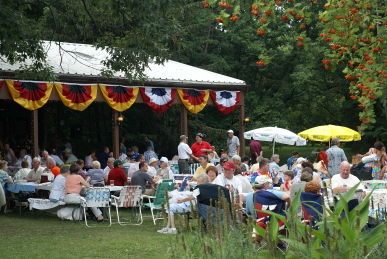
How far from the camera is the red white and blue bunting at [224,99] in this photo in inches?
821

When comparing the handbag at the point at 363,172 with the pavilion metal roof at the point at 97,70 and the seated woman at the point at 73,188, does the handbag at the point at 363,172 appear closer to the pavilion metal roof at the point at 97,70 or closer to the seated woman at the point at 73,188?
the seated woman at the point at 73,188

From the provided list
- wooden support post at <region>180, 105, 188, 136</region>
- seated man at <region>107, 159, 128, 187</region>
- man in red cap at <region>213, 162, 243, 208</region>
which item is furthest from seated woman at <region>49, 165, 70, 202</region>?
wooden support post at <region>180, 105, 188, 136</region>

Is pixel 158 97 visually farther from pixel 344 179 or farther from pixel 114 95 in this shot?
pixel 344 179

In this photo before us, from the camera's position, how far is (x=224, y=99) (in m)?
21.0

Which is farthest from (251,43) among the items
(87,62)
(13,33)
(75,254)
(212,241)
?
(212,241)

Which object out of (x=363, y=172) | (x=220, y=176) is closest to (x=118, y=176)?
(x=220, y=176)

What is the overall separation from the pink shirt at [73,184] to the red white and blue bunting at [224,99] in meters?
9.70

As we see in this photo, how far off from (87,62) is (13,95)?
3515 mm

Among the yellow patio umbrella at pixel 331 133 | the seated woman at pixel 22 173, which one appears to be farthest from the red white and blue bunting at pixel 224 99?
the seated woman at pixel 22 173

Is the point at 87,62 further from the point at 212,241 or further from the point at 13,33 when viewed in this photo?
the point at 212,241

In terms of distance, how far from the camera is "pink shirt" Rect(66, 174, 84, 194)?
38.3 ft

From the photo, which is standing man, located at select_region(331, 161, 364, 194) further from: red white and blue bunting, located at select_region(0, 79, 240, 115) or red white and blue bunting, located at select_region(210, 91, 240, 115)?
red white and blue bunting, located at select_region(210, 91, 240, 115)

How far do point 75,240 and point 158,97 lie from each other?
10.3 m

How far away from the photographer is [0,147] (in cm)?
1803
